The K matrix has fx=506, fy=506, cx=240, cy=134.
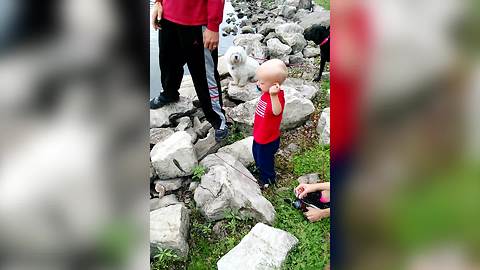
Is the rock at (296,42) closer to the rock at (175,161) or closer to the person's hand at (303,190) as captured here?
the rock at (175,161)

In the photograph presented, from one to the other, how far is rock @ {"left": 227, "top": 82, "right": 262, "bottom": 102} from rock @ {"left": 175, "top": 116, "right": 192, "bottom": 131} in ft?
2.58

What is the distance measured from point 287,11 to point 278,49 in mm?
3707

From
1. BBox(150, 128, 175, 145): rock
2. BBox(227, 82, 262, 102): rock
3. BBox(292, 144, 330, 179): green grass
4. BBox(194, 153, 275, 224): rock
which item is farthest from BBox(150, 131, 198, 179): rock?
BBox(227, 82, 262, 102): rock

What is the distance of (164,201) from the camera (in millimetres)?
2949

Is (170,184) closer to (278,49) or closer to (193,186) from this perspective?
(193,186)

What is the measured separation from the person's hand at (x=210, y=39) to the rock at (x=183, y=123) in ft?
2.33

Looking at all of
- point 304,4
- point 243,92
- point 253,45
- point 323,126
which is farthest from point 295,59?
point 304,4

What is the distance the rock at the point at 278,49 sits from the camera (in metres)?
6.26

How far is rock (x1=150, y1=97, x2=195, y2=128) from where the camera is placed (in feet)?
12.4

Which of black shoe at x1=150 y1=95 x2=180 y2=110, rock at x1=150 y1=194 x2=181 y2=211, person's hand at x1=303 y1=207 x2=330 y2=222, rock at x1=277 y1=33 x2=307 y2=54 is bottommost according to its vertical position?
rock at x1=150 y1=194 x2=181 y2=211
